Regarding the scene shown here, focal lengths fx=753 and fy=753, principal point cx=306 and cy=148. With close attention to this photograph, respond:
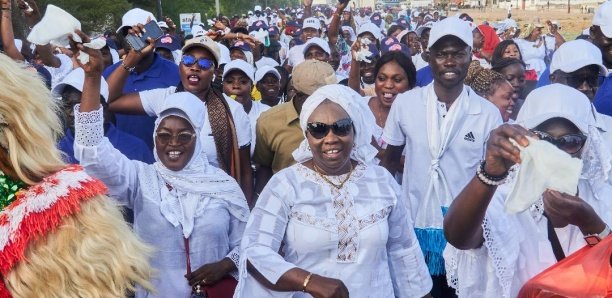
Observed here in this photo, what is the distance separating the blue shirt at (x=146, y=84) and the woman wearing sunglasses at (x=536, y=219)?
9.80 ft

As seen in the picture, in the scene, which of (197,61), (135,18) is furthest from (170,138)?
(135,18)

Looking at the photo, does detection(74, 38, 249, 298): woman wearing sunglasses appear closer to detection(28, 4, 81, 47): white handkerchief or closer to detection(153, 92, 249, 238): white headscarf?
detection(153, 92, 249, 238): white headscarf

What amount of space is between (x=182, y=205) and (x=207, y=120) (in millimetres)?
1302

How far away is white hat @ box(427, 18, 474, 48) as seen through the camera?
481 cm

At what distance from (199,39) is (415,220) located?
212 cm

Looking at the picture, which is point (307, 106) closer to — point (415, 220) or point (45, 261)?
point (415, 220)

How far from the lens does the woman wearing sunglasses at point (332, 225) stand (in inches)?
137

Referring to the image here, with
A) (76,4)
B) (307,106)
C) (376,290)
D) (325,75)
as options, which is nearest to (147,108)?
(325,75)

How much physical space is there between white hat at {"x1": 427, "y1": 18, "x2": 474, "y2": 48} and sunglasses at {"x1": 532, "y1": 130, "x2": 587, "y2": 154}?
186 cm

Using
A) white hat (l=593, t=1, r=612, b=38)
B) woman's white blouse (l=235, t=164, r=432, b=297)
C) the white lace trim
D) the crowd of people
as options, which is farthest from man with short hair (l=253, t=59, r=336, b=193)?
white hat (l=593, t=1, r=612, b=38)

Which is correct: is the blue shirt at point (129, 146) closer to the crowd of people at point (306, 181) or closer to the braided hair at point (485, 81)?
the crowd of people at point (306, 181)

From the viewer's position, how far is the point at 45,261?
2.25 m

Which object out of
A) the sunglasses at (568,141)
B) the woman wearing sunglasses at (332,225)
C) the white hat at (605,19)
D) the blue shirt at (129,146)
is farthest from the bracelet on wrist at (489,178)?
the white hat at (605,19)

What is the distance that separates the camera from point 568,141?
3.04 m
